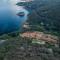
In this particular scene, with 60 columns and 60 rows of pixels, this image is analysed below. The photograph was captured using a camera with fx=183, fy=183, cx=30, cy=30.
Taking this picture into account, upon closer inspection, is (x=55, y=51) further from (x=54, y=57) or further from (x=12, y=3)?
(x=12, y=3)

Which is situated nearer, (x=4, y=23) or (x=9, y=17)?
(x=4, y=23)

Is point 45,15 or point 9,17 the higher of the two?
point 45,15

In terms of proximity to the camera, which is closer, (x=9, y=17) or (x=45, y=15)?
(x=45, y=15)

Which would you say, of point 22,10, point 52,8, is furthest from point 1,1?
point 52,8

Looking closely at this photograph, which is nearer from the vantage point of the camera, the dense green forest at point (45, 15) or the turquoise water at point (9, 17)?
the dense green forest at point (45, 15)

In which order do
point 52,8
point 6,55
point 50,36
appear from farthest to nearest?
point 52,8, point 50,36, point 6,55

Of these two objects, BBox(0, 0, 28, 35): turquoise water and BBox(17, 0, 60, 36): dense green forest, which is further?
BBox(0, 0, 28, 35): turquoise water

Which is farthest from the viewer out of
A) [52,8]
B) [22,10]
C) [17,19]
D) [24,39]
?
[22,10]
